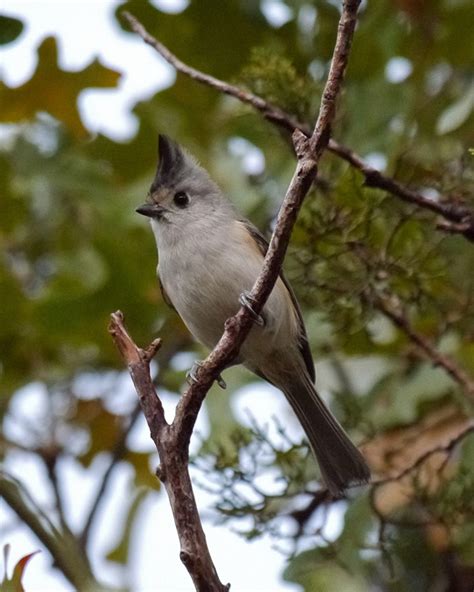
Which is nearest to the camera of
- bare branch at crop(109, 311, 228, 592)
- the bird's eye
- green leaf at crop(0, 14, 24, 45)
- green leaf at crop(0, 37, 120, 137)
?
bare branch at crop(109, 311, 228, 592)

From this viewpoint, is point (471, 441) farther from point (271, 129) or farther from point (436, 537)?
point (271, 129)

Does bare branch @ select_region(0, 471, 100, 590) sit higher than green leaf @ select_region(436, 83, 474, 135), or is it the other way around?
green leaf @ select_region(436, 83, 474, 135)

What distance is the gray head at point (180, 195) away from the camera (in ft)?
11.0

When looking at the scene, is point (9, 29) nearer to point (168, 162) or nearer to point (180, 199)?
point (168, 162)

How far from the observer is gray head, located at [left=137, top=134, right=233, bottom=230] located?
335cm

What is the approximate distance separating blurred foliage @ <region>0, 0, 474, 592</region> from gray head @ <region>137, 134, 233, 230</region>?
0.37 feet

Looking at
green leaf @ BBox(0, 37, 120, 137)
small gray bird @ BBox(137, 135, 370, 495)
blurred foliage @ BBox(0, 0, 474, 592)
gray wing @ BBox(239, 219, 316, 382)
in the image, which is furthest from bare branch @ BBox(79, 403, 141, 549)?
green leaf @ BBox(0, 37, 120, 137)

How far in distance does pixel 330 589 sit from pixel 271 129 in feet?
4.03

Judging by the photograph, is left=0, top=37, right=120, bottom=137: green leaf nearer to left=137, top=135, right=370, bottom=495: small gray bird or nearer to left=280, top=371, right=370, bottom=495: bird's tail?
left=137, top=135, right=370, bottom=495: small gray bird

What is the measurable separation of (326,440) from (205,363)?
Result: 3.39 feet

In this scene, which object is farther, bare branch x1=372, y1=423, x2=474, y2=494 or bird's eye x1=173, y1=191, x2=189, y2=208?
bird's eye x1=173, y1=191, x2=189, y2=208

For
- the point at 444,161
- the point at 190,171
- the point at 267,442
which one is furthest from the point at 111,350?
the point at 444,161

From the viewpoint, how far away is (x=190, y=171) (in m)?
3.48

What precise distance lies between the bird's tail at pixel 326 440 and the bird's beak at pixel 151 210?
0.61m
